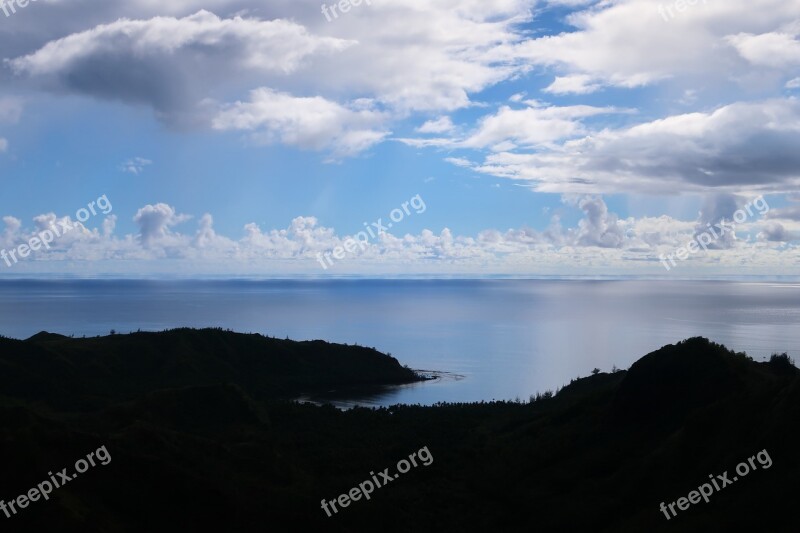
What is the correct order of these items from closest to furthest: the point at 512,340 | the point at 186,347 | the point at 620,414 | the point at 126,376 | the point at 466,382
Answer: the point at 620,414, the point at 126,376, the point at 186,347, the point at 466,382, the point at 512,340

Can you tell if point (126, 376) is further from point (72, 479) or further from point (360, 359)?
point (72, 479)

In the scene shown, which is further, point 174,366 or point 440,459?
point 174,366

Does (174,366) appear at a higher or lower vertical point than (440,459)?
higher

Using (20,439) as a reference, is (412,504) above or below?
below

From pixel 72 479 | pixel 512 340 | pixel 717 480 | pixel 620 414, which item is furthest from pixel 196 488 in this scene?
pixel 512 340

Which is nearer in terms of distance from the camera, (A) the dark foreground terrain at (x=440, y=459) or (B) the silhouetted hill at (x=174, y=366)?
(A) the dark foreground terrain at (x=440, y=459)

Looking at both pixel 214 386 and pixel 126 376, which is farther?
pixel 126 376

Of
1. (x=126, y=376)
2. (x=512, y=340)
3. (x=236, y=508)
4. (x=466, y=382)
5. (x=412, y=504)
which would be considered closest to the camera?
(x=236, y=508)

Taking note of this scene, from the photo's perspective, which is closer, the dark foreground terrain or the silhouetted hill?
the dark foreground terrain
